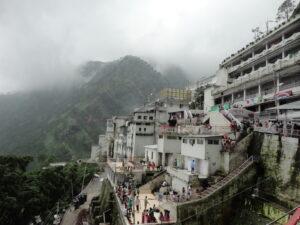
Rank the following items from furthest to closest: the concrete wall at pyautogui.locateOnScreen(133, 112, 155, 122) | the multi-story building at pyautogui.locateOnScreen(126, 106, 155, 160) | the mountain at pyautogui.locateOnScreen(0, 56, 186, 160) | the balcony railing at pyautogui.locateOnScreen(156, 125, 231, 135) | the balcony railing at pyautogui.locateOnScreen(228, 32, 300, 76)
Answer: the mountain at pyautogui.locateOnScreen(0, 56, 186, 160)
the concrete wall at pyautogui.locateOnScreen(133, 112, 155, 122)
the multi-story building at pyautogui.locateOnScreen(126, 106, 155, 160)
the balcony railing at pyautogui.locateOnScreen(228, 32, 300, 76)
the balcony railing at pyautogui.locateOnScreen(156, 125, 231, 135)

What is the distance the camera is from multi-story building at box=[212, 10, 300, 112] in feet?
86.6

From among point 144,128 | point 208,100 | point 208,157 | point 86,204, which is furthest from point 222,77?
point 86,204

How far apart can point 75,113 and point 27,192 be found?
346ft

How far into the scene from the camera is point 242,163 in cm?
1842

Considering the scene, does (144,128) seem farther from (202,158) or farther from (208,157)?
(208,157)

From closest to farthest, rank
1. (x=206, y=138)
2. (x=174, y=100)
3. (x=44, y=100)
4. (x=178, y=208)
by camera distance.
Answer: (x=178, y=208) → (x=206, y=138) → (x=174, y=100) → (x=44, y=100)

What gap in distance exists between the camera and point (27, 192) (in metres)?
31.2

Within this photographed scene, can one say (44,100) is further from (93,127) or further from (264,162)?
(264,162)

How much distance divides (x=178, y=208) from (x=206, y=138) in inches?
286

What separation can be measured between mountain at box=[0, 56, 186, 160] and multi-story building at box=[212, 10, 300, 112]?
85244mm

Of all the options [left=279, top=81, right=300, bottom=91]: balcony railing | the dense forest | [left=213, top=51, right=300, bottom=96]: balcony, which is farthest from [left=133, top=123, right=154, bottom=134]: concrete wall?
[left=279, top=81, right=300, bottom=91]: balcony railing

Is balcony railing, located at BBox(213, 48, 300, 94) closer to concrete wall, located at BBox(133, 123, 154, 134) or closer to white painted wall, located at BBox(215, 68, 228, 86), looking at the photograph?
white painted wall, located at BBox(215, 68, 228, 86)

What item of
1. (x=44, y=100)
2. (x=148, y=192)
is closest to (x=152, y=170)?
(x=148, y=192)

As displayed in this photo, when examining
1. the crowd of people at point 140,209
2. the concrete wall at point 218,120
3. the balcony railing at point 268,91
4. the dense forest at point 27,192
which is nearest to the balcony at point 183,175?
the crowd of people at point 140,209
